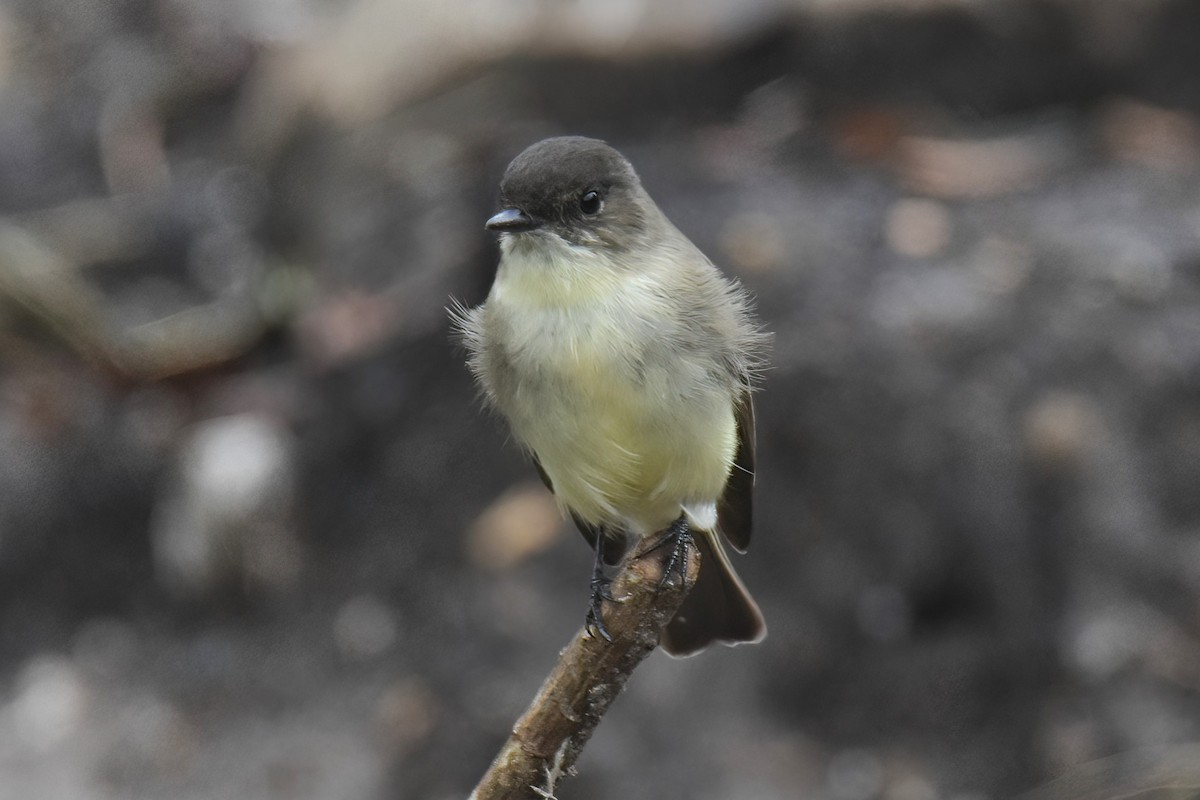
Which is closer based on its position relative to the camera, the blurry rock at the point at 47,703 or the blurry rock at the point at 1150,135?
the blurry rock at the point at 47,703

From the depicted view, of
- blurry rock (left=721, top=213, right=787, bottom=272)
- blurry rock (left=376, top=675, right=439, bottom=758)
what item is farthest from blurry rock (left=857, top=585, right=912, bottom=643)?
blurry rock (left=376, top=675, right=439, bottom=758)

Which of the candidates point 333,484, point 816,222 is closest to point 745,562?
point 816,222

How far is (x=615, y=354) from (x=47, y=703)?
A: 427 cm

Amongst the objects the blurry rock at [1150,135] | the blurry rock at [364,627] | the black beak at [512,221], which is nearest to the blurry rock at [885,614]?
the blurry rock at [364,627]

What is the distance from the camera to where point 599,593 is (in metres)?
3.10

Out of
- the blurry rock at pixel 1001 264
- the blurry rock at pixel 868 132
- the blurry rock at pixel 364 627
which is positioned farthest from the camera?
the blurry rock at pixel 868 132

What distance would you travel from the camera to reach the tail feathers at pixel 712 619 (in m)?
3.39

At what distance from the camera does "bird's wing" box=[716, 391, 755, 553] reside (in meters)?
3.39

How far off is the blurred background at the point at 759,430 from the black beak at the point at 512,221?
2734 mm

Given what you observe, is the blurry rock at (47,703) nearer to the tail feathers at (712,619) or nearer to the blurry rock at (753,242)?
the blurry rock at (753,242)

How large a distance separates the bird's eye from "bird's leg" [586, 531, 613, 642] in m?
0.89

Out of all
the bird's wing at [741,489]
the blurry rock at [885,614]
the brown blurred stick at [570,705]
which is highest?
the blurry rock at [885,614]

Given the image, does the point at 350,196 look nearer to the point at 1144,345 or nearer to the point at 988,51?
the point at 988,51

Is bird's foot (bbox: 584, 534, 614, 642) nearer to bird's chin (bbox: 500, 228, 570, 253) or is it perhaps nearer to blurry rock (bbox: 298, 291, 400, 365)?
bird's chin (bbox: 500, 228, 570, 253)
